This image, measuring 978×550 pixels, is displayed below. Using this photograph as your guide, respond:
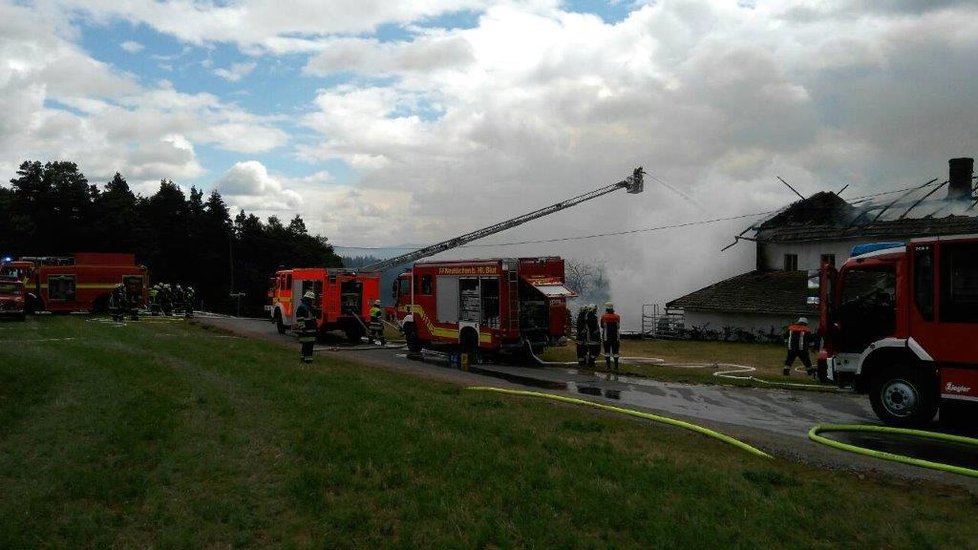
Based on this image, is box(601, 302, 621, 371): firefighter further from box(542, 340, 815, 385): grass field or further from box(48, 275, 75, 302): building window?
box(48, 275, 75, 302): building window

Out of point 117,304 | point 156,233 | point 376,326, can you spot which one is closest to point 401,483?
point 376,326

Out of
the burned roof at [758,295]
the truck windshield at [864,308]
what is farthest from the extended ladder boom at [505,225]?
the truck windshield at [864,308]

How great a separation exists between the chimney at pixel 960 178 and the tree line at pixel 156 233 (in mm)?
55393

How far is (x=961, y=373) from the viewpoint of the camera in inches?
372

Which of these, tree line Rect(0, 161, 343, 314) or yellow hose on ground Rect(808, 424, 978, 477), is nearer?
yellow hose on ground Rect(808, 424, 978, 477)

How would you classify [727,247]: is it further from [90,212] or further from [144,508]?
[90,212]

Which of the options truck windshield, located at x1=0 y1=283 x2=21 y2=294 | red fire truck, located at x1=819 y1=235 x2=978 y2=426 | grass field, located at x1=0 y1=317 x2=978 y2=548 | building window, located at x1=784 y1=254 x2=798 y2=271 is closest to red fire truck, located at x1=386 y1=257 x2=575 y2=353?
grass field, located at x1=0 y1=317 x2=978 y2=548

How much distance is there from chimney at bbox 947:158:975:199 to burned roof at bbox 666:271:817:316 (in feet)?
26.9

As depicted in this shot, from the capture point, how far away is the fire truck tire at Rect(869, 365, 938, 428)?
32.1 ft

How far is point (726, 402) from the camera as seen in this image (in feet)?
43.1

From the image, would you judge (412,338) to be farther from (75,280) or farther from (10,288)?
(75,280)

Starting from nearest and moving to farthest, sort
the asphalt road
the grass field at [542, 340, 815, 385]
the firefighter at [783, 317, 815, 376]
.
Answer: the asphalt road < the grass field at [542, 340, 815, 385] < the firefighter at [783, 317, 815, 376]

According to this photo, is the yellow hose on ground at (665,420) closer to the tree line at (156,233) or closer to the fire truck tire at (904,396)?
the fire truck tire at (904,396)

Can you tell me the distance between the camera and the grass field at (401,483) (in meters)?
5.29
